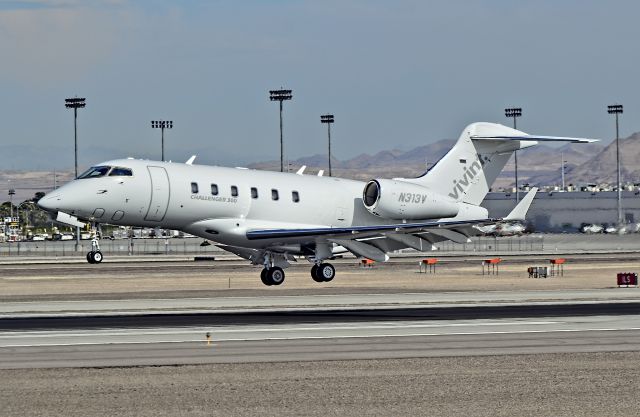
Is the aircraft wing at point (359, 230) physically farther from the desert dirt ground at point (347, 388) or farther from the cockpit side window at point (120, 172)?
the desert dirt ground at point (347, 388)

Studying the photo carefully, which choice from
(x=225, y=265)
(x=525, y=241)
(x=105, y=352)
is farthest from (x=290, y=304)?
(x=525, y=241)

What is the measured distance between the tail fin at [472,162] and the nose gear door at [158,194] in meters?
11.9

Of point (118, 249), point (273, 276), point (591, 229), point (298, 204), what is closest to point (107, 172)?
point (298, 204)

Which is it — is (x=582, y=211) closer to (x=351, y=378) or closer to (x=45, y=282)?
(x=45, y=282)

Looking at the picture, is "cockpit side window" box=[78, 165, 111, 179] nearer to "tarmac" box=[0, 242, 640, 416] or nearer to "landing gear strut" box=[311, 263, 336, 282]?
"tarmac" box=[0, 242, 640, 416]

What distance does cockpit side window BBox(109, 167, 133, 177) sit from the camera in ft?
135

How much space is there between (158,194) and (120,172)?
1621 millimetres

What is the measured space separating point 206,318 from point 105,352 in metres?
8.24

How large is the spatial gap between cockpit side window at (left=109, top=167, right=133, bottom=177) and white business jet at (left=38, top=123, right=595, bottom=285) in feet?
0.12

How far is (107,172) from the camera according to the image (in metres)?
41.1

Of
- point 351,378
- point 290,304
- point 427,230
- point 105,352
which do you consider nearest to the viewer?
Result: point 351,378

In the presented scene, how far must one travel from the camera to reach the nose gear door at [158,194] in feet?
136

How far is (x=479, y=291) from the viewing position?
45.5m

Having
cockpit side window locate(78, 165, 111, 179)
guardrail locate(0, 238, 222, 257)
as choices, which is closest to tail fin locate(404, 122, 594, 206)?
cockpit side window locate(78, 165, 111, 179)
